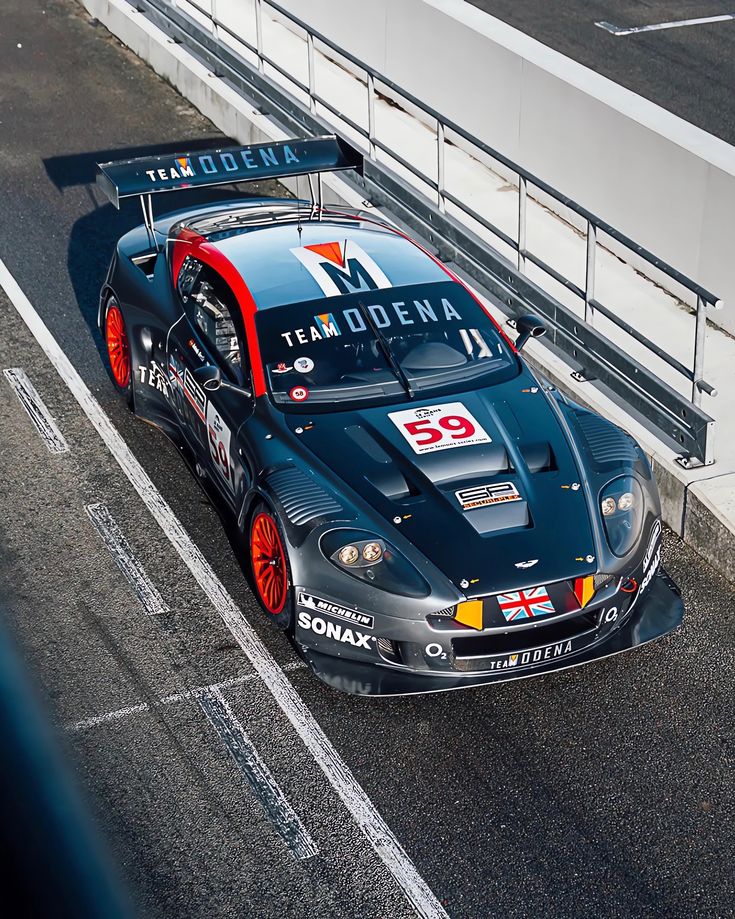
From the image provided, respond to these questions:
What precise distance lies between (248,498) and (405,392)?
1050 mm

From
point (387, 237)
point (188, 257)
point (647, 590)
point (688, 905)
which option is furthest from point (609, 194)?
point (688, 905)

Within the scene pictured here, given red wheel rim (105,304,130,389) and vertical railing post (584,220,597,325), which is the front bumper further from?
red wheel rim (105,304,130,389)

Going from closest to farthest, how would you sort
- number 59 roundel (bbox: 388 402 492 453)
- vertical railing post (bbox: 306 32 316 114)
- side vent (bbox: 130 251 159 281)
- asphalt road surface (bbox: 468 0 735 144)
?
number 59 roundel (bbox: 388 402 492 453)
side vent (bbox: 130 251 159 281)
vertical railing post (bbox: 306 32 316 114)
asphalt road surface (bbox: 468 0 735 144)

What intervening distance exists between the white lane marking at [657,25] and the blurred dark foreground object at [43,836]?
A: 43.1 ft

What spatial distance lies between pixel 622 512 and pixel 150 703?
2516 mm

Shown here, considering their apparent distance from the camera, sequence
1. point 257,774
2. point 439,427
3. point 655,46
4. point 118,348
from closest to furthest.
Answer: point 257,774 → point 439,427 → point 118,348 → point 655,46

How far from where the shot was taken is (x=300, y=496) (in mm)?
6762

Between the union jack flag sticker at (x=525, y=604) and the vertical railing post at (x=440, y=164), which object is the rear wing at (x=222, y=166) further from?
the union jack flag sticker at (x=525, y=604)

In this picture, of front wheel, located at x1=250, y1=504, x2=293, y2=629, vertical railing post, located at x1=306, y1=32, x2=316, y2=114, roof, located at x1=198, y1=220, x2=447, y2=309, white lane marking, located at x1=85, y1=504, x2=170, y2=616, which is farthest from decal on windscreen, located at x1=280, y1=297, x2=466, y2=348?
vertical railing post, located at x1=306, y1=32, x2=316, y2=114

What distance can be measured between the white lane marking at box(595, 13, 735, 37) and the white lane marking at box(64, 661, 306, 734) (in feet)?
40.9

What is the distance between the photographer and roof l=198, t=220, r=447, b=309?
25.6ft

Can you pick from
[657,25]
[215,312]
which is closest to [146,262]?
[215,312]

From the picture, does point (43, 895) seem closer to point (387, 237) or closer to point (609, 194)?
point (387, 237)

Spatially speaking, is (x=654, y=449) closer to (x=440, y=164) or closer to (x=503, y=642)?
(x=503, y=642)
